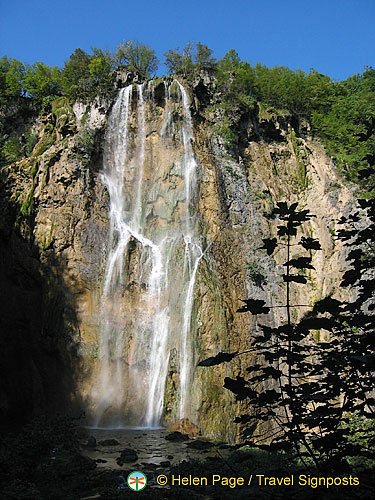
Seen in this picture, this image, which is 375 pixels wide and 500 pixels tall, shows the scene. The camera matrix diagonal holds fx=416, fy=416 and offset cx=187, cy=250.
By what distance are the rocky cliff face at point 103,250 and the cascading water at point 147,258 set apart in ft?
0.65

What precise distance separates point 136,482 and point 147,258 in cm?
1225

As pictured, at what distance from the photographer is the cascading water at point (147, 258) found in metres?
16.4

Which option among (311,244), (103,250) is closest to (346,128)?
(103,250)

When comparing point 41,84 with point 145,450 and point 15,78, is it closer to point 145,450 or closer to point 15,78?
point 15,78

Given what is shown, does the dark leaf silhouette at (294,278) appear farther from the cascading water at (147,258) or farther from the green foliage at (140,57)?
the green foliage at (140,57)

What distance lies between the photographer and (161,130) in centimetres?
2125

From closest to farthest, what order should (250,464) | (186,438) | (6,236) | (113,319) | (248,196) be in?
(250,464) < (186,438) < (113,319) < (6,236) < (248,196)

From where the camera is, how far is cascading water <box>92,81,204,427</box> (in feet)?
53.7

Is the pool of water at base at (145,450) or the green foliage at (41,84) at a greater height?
the green foliage at (41,84)

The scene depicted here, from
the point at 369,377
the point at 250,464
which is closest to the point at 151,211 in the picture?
the point at 250,464

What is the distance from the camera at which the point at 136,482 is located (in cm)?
683

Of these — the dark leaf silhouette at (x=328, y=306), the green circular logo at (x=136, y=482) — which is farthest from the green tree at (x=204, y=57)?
the dark leaf silhouette at (x=328, y=306)

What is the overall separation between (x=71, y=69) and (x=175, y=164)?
9.42 metres

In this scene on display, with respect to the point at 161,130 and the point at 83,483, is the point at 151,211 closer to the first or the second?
the point at 161,130
